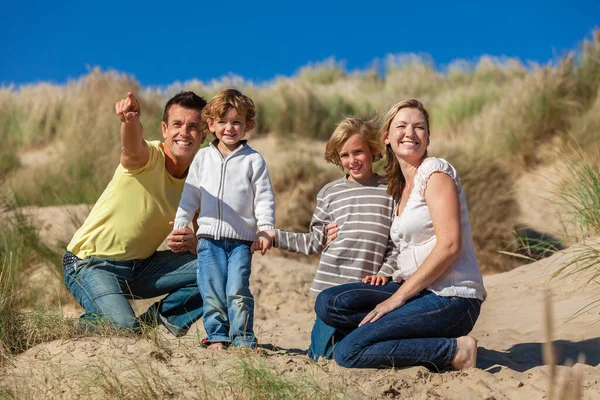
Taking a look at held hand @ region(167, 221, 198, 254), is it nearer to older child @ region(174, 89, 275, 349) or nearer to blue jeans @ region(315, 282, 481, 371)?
older child @ region(174, 89, 275, 349)

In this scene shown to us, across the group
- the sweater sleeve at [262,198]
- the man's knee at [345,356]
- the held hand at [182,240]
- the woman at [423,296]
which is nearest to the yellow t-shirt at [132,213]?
the held hand at [182,240]

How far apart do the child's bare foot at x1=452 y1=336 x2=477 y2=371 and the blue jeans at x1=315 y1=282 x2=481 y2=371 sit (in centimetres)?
2

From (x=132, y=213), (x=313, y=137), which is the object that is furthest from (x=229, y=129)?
(x=313, y=137)

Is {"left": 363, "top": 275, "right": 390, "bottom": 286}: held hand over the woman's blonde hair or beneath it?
beneath

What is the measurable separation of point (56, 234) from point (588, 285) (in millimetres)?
4812

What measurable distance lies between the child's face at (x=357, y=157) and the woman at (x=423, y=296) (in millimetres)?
343

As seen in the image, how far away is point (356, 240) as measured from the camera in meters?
3.79

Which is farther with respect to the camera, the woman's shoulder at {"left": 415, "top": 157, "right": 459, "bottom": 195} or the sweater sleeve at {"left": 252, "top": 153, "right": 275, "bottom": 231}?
the sweater sleeve at {"left": 252, "top": 153, "right": 275, "bottom": 231}

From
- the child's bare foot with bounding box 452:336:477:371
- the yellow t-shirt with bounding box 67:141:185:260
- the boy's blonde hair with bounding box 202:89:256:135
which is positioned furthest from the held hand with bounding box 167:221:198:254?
the child's bare foot with bounding box 452:336:477:371

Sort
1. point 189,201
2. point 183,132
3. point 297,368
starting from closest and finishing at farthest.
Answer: point 297,368
point 189,201
point 183,132

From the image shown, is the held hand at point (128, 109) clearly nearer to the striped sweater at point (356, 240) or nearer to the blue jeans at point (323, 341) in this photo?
the striped sweater at point (356, 240)

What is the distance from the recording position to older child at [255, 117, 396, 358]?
3775 millimetres

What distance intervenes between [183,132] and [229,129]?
0.50m

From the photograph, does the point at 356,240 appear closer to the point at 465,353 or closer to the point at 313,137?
the point at 465,353
